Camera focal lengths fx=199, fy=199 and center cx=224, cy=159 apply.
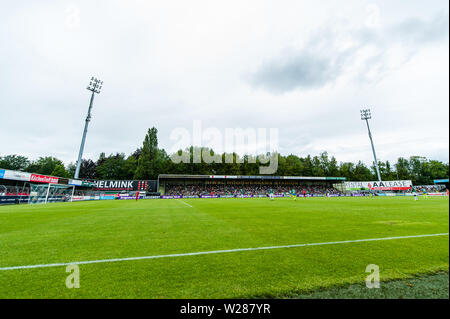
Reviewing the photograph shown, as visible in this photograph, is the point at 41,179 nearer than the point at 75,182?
Yes

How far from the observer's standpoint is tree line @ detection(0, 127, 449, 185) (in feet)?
205

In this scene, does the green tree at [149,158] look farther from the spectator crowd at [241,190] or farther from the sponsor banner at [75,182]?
the sponsor banner at [75,182]

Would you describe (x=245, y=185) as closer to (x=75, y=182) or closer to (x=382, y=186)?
(x=382, y=186)

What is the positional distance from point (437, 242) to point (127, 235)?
7969 mm

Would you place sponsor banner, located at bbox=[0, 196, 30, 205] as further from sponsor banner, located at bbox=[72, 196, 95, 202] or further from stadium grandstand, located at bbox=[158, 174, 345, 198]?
stadium grandstand, located at bbox=[158, 174, 345, 198]

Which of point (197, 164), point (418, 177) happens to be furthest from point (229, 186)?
point (418, 177)

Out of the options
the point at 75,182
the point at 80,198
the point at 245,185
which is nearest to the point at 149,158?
the point at 75,182

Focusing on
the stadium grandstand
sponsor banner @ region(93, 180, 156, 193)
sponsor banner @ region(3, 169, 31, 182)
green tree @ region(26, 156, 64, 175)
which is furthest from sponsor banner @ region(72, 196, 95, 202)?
green tree @ region(26, 156, 64, 175)

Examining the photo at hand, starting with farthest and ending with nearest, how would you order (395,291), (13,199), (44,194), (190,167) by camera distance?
(190,167) → (44,194) → (13,199) → (395,291)

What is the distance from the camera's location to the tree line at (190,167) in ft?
205

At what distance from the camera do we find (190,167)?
69188 mm

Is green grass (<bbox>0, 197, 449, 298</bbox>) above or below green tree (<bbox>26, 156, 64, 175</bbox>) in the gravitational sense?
below

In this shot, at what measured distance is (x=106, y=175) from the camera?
73125mm
